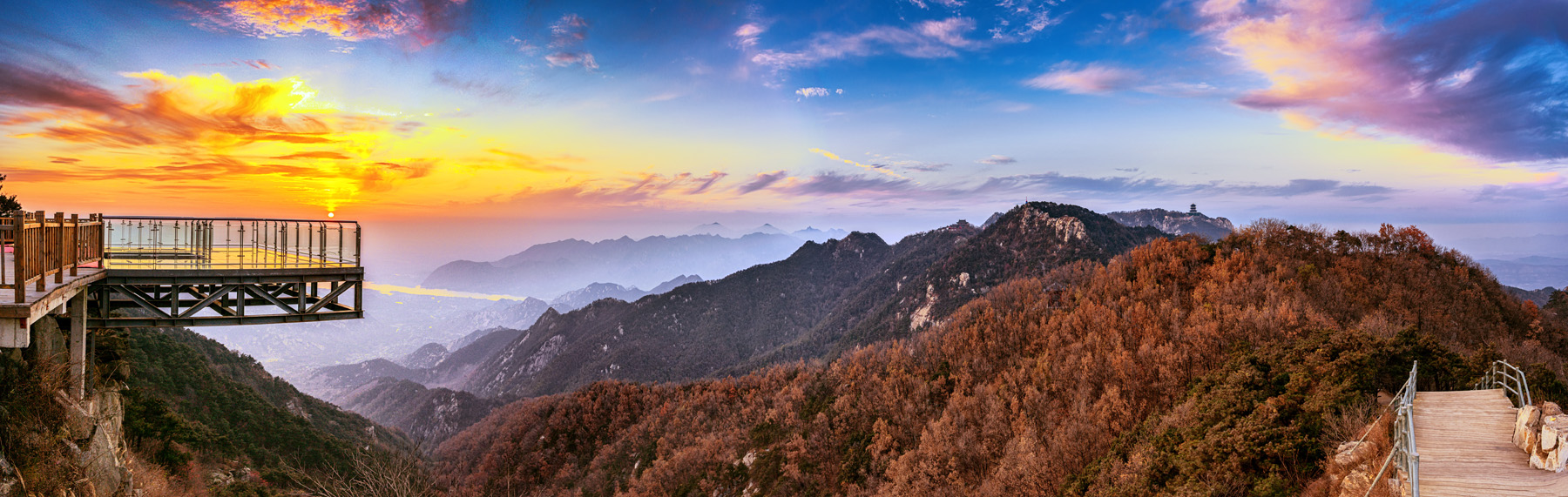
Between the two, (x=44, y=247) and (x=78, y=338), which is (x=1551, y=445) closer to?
(x=44, y=247)

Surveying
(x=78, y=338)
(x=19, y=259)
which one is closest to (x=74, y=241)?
(x=78, y=338)

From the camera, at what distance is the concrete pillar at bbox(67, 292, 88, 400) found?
1461cm

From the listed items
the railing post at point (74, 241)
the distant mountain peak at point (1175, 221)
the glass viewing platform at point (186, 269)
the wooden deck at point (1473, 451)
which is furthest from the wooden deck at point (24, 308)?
the distant mountain peak at point (1175, 221)

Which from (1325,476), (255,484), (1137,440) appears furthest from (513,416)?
(1325,476)

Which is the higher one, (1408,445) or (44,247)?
(44,247)

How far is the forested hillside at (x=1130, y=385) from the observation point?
15500 mm

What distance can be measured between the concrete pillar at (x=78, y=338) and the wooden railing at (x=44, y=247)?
912mm

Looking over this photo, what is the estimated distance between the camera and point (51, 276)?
13.8 meters

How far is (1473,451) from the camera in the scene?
32.3ft

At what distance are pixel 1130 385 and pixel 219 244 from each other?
4042 centimetres

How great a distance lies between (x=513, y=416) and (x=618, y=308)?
92.1 metres

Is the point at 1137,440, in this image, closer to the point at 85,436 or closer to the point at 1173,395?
the point at 1173,395

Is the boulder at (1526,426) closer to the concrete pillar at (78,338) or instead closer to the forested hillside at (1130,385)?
the forested hillside at (1130,385)

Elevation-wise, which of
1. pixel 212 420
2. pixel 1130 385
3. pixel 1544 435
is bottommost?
pixel 212 420
